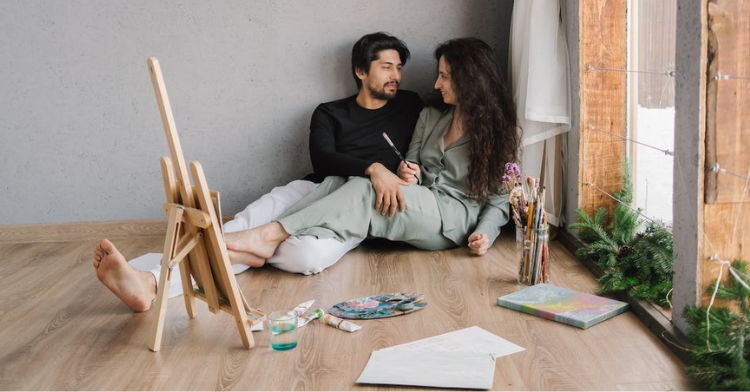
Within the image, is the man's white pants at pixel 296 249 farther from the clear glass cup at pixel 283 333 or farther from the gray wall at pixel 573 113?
the gray wall at pixel 573 113

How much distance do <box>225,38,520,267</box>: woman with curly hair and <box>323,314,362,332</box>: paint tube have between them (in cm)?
71

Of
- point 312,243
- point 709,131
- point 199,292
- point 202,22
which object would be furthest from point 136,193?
point 709,131

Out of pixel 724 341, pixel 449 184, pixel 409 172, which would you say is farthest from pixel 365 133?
→ pixel 724 341

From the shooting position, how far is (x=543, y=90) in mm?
3201

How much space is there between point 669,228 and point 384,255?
1.22 metres

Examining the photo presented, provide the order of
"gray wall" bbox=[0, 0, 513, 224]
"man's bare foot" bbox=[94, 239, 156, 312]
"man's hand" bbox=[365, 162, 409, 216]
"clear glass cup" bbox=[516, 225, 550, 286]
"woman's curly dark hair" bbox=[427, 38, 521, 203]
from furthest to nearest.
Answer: "gray wall" bbox=[0, 0, 513, 224], "woman's curly dark hair" bbox=[427, 38, 521, 203], "man's hand" bbox=[365, 162, 409, 216], "clear glass cup" bbox=[516, 225, 550, 286], "man's bare foot" bbox=[94, 239, 156, 312]

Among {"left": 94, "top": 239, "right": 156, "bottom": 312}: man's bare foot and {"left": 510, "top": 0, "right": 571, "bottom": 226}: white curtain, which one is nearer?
{"left": 94, "top": 239, "right": 156, "bottom": 312}: man's bare foot

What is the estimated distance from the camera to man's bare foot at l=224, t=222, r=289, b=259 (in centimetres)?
296

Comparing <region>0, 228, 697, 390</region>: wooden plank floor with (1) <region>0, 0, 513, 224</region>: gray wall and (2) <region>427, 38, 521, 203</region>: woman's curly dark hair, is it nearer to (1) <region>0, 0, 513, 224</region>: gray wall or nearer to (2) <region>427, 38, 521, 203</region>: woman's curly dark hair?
(2) <region>427, 38, 521, 203</region>: woman's curly dark hair

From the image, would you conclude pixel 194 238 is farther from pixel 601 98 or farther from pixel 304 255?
pixel 601 98

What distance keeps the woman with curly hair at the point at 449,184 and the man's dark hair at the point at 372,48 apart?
0.21 meters

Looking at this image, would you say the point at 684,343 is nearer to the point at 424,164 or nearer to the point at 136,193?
the point at 424,164

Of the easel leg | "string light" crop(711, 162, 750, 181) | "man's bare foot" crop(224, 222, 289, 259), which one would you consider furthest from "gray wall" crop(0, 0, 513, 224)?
"string light" crop(711, 162, 750, 181)

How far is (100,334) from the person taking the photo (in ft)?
7.86
